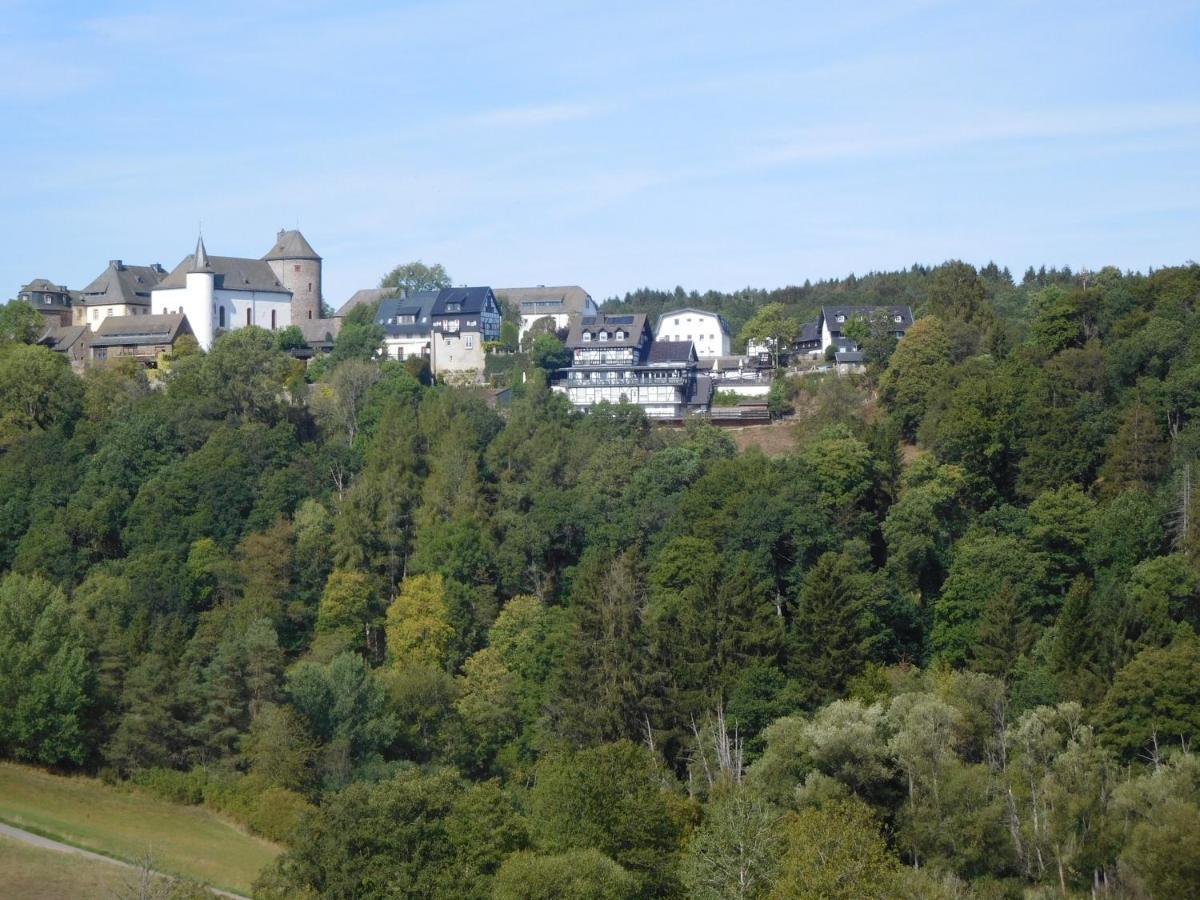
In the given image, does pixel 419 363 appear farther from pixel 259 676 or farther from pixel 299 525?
pixel 259 676

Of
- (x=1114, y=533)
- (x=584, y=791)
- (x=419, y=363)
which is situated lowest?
(x=584, y=791)

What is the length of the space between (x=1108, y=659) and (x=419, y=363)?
42.2 meters

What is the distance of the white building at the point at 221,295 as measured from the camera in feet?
290

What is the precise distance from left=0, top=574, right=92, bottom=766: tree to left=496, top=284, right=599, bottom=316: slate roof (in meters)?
46.5

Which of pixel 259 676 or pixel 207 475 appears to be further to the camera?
pixel 207 475

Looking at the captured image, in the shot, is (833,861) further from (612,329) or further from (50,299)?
(50,299)

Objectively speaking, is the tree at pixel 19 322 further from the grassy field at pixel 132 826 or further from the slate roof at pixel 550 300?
the grassy field at pixel 132 826

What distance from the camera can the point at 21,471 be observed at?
72.5 m

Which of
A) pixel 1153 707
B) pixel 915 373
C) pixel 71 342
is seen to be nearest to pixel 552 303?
pixel 71 342

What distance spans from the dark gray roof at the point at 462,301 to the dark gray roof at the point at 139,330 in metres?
12.9

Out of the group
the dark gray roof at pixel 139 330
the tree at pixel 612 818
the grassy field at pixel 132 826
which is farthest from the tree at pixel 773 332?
the tree at pixel 612 818

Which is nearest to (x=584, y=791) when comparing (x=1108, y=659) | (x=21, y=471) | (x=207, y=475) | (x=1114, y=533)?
(x=1108, y=659)

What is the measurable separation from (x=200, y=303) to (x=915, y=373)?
39328 millimetres

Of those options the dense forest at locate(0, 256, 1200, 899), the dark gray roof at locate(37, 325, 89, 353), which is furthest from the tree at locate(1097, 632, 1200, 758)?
the dark gray roof at locate(37, 325, 89, 353)
